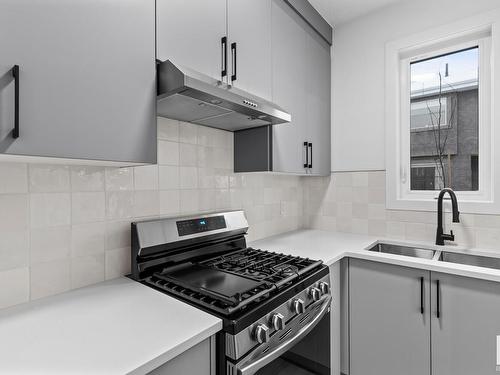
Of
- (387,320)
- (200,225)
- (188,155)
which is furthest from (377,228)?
(188,155)

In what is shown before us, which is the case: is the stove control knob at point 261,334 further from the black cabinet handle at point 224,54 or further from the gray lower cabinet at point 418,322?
the black cabinet handle at point 224,54

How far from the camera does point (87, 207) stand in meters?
1.17

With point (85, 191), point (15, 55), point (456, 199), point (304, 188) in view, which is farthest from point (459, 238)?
point (15, 55)

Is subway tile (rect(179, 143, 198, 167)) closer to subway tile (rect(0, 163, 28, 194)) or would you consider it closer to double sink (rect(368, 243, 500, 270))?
subway tile (rect(0, 163, 28, 194))

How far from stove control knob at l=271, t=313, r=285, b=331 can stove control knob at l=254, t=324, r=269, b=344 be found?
0.18ft

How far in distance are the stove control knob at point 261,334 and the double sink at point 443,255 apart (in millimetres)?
1314

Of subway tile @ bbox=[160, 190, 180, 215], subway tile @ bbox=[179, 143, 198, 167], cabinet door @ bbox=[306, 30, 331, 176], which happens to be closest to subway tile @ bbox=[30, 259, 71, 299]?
subway tile @ bbox=[160, 190, 180, 215]

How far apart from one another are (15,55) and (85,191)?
22.9 inches

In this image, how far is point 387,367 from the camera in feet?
5.18

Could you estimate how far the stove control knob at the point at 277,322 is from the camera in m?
0.98

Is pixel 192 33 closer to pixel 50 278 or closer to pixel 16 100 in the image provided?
pixel 16 100

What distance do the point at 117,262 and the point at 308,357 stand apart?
100cm

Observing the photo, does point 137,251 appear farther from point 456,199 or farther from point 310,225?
point 456,199

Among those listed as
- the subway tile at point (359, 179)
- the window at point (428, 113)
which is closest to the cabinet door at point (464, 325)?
the subway tile at point (359, 179)
